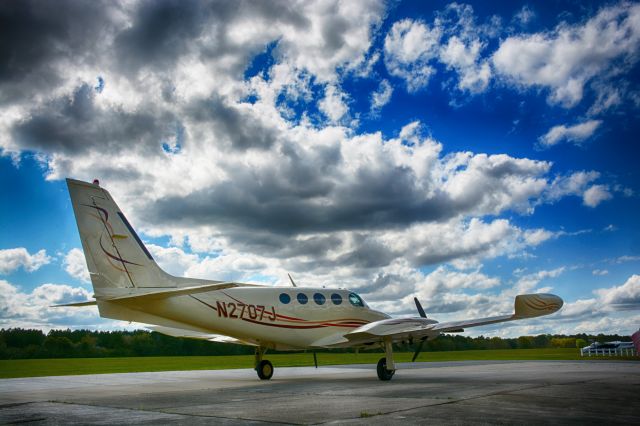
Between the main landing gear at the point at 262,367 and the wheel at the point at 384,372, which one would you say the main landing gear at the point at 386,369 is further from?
the main landing gear at the point at 262,367

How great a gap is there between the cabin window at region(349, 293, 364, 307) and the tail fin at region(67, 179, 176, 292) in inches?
338

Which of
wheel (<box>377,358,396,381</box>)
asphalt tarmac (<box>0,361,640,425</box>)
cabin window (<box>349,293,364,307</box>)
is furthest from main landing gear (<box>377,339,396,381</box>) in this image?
asphalt tarmac (<box>0,361,640,425</box>)

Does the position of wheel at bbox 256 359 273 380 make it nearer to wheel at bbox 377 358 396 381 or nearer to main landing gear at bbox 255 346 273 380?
main landing gear at bbox 255 346 273 380

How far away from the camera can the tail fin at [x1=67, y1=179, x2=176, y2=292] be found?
15.5 metres

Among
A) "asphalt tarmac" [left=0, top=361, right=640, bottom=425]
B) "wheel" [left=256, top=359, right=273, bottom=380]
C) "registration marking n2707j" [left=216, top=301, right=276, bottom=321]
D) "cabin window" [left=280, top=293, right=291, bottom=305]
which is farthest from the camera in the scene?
"wheel" [left=256, top=359, right=273, bottom=380]

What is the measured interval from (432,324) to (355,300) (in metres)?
3.61

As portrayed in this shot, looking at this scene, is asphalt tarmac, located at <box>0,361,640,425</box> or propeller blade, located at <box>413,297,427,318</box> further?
propeller blade, located at <box>413,297,427,318</box>

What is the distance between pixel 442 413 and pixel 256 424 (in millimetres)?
3409

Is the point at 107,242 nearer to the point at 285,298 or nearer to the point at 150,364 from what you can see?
the point at 285,298

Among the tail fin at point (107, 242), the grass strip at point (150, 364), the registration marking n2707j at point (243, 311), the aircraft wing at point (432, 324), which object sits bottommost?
the grass strip at point (150, 364)

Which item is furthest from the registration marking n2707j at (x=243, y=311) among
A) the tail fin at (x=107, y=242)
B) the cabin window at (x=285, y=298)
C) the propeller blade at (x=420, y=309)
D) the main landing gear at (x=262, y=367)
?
the propeller blade at (x=420, y=309)

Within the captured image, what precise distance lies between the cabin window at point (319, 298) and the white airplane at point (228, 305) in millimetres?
48

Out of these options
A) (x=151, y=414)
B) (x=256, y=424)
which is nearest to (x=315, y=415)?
(x=256, y=424)

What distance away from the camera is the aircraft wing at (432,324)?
16.8 metres
